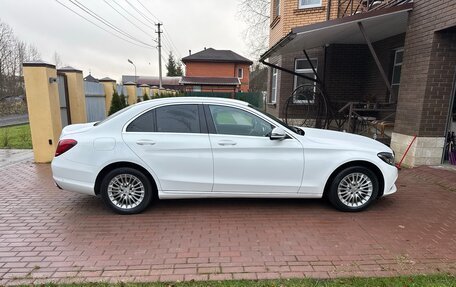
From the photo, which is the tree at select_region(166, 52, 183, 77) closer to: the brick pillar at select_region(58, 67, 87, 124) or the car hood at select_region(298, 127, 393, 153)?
the brick pillar at select_region(58, 67, 87, 124)

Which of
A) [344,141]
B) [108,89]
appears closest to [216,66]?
[108,89]

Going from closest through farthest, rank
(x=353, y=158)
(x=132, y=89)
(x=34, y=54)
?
(x=353, y=158)
(x=132, y=89)
(x=34, y=54)

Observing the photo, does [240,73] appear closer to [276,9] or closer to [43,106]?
[276,9]

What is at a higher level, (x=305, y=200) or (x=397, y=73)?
(x=397, y=73)

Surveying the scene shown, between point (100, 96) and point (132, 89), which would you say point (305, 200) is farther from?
point (132, 89)

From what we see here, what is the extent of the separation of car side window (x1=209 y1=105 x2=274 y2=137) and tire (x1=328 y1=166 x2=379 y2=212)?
49.2 inches

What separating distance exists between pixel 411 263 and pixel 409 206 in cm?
173

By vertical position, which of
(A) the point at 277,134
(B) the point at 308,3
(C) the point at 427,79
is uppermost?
(B) the point at 308,3

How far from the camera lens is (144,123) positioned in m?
4.17

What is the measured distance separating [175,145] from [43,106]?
4.74m

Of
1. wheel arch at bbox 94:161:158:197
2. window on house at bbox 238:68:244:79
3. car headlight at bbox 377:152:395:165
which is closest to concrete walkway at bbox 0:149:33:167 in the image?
wheel arch at bbox 94:161:158:197

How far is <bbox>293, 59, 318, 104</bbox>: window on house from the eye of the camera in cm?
1108

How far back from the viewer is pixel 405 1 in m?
7.05

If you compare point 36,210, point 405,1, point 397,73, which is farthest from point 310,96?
point 36,210
